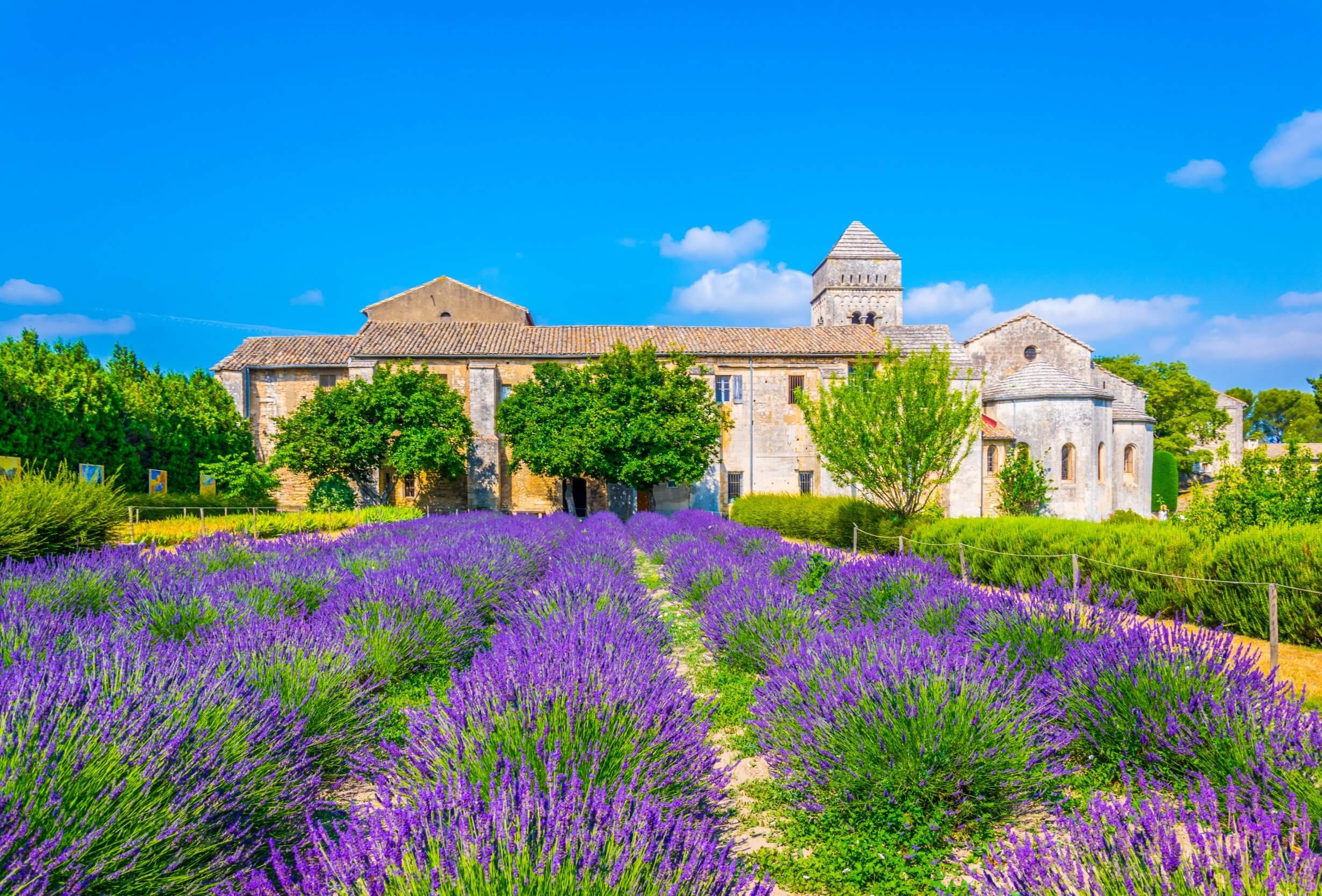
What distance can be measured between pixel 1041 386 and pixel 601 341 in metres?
16.6

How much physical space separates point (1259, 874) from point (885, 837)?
4.29 feet

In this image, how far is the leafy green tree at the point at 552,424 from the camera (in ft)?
69.6

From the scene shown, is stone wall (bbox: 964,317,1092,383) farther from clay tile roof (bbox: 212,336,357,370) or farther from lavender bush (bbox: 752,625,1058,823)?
lavender bush (bbox: 752,625,1058,823)

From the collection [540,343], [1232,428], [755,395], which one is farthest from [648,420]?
[1232,428]

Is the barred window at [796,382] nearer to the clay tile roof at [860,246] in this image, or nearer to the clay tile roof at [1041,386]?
the clay tile roof at [1041,386]

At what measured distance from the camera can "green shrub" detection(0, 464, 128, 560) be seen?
6992 mm

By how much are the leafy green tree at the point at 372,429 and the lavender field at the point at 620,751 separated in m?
16.3

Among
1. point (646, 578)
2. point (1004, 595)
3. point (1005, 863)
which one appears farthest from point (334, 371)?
point (1005, 863)

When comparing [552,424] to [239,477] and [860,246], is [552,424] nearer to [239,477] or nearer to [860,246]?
[239,477]

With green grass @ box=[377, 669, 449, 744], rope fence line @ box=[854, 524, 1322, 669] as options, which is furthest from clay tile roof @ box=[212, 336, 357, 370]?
green grass @ box=[377, 669, 449, 744]

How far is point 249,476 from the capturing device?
2086cm

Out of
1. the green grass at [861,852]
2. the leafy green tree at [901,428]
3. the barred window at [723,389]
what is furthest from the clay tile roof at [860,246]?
the green grass at [861,852]

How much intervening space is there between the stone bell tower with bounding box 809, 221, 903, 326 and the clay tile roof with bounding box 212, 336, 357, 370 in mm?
27364

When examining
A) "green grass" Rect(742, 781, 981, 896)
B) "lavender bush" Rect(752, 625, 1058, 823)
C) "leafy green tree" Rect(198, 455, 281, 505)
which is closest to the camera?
"green grass" Rect(742, 781, 981, 896)
